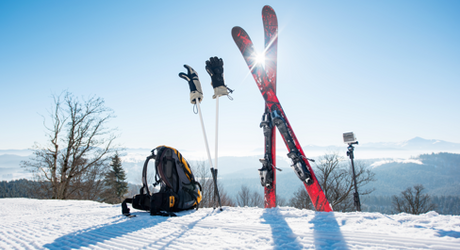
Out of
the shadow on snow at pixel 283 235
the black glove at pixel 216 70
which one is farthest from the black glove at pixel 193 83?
the shadow on snow at pixel 283 235

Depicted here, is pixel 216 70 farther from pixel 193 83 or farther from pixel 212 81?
pixel 193 83

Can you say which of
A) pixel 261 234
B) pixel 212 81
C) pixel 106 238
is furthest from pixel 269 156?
pixel 106 238

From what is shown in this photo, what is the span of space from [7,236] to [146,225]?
1241 millimetres

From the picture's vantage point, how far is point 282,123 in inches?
160

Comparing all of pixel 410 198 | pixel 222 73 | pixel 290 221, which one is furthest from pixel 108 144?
pixel 410 198

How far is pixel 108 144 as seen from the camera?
517 inches

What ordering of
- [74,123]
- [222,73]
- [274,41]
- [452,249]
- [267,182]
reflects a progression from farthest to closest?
[74,123] < [274,41] < [267,182] < [222,73] < [452,249]

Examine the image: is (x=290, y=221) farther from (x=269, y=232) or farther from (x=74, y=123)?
(x=74, y=123)

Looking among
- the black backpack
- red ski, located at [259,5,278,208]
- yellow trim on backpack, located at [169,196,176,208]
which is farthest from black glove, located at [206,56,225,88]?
yellow trim on backpack, located at [169,196,176,208]

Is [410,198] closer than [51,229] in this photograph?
No

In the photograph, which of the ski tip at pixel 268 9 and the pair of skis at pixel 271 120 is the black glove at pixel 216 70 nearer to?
the pair of skis at pixel 271 120

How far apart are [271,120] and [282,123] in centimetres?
35

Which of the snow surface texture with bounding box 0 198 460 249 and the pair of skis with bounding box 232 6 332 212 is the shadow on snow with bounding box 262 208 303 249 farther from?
the pair of skis with bounding box 232 6 332 212

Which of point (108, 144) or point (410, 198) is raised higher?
point (108, 144)
